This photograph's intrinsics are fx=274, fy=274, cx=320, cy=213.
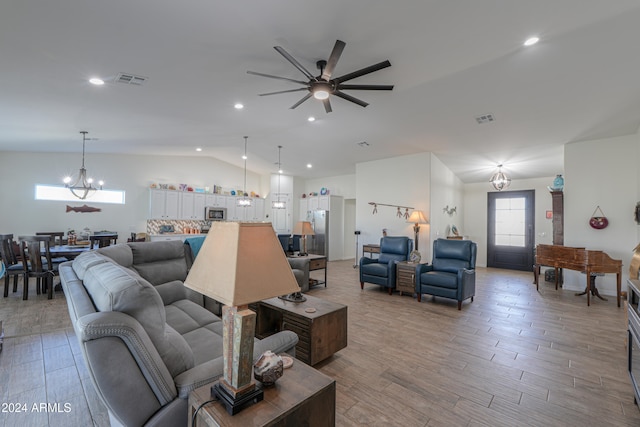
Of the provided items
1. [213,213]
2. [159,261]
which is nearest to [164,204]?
[213,213]

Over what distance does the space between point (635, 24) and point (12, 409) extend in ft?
20.2

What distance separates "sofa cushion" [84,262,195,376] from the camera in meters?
1.25

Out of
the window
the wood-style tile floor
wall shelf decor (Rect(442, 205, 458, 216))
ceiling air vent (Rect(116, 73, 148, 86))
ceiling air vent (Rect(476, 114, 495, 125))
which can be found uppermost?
ceiling air vent (Rect(476, 114, 495, 125))

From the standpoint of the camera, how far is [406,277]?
15.9 ft

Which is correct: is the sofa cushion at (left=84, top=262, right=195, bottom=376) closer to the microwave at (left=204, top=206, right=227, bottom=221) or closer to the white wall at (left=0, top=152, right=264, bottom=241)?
the white wall at (left=0, top=152, right=264, bottom=241)

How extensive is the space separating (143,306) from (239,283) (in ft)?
2.00

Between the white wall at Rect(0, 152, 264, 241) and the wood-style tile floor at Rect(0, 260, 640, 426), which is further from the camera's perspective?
the white wall at Rect(0, 152, 264, 241)

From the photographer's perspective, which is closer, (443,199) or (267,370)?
(267,370)

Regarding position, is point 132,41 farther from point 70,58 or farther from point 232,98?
point 232,98

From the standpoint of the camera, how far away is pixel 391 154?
6.77m

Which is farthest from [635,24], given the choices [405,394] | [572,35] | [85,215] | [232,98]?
[85,215]

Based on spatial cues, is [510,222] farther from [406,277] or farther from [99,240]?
[99,240]

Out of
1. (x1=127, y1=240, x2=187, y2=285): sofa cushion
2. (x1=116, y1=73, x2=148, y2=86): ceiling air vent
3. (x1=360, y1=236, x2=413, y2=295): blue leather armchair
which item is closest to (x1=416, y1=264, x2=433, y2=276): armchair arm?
(x1=360, y1=236, x2=413, y2=295): blue leather armchair

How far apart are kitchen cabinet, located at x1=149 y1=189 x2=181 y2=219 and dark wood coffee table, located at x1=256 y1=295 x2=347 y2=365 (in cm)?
612
